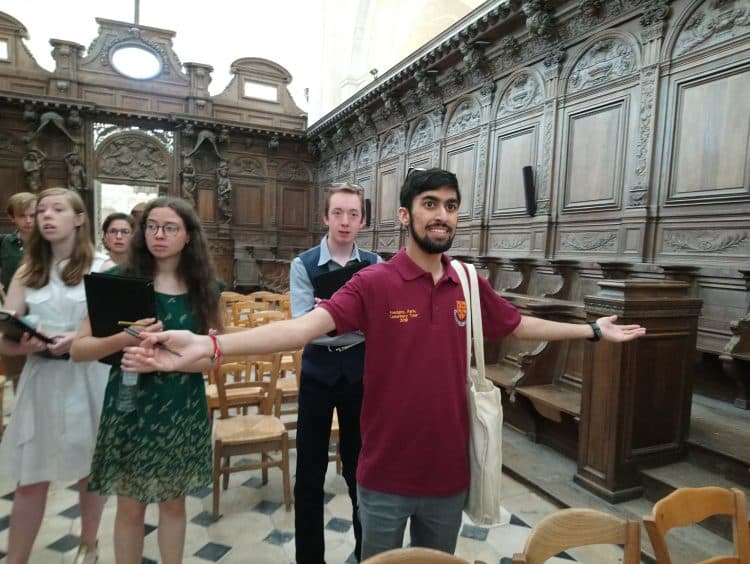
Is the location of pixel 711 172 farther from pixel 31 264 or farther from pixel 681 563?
pixel 31 264

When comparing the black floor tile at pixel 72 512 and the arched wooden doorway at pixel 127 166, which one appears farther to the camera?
the arched wooden doorway at pixel 127 166

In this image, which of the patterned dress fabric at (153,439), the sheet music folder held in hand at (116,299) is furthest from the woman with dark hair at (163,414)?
the sheet music folder held in hand at (116,299)

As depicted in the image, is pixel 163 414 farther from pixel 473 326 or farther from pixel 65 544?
pixel 65 544

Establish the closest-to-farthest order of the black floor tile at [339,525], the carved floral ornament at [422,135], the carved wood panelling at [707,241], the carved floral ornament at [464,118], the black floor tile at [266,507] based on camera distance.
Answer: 1. the black floor tile at [339,525]
2. the black floor tile at [266,507]
3. the carved wood panelling at [707,241]
4. the carved floral ornament at [464,118]
5. the carved floral ornament at [422,135]

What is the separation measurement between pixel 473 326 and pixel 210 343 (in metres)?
0.71

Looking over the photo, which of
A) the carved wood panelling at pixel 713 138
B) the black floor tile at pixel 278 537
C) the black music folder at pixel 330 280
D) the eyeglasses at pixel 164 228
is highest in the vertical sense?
the carved wood panelling at pixel 713 138

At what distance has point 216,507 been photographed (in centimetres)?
256

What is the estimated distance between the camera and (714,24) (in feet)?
13.4

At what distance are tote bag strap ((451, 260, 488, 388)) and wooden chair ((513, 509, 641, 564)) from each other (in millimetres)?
382

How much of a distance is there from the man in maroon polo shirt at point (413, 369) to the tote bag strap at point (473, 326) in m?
0.02

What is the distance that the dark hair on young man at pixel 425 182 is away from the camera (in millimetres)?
1196

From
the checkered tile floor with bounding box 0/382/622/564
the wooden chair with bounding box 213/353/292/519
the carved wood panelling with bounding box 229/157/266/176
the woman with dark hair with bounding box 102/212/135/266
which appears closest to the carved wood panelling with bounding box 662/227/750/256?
the checkered tile floor with bounding box 0/382/622/564

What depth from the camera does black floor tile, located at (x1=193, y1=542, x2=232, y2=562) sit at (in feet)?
7.32

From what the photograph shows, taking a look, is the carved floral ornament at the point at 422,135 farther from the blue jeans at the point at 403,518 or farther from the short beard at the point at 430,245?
the blue jeans at the point at 403,518
